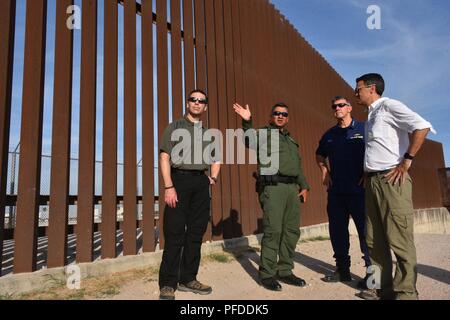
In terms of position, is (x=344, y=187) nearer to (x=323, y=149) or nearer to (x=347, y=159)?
(x=347, y=159)

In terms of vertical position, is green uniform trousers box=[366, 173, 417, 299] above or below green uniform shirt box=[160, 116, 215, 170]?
below

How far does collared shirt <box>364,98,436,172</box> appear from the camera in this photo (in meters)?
2.63

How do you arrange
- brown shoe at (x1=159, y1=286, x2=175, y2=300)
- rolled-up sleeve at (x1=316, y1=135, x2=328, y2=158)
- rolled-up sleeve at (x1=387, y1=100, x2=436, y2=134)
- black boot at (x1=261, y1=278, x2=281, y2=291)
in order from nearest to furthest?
1. rolled-up sleeve at (x1=387, y1=100, x2=436, y2=134)
2. brown shoe at (x1=159, y1=286, x2=175, y2=300)
3. black boot at (x1=261, y1=278, x2=281, y2=291)
4. rolled-up sleeve at (x1=316, y1=135, x2=328, y2=158)

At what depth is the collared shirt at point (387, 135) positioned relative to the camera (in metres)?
2.63

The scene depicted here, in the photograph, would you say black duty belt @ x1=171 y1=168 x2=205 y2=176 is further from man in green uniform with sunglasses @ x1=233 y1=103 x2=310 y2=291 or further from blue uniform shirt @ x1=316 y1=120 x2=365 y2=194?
blue uniform shirt @ x1=316 y1=120 x2=365 y2=194

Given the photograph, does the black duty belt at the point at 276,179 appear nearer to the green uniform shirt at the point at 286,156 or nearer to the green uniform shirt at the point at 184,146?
the green uniform shirt at the point at 286,156

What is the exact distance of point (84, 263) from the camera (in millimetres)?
3504

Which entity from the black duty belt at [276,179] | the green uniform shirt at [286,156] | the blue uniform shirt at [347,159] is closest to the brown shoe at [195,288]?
the black duty belt at [276,179]

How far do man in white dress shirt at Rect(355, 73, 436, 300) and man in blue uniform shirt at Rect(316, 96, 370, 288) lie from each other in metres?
0.65

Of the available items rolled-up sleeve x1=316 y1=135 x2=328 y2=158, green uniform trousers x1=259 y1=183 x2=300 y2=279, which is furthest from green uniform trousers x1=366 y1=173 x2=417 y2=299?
rolled-up sleeve x1=316 y1=135 x2=328 y2=158

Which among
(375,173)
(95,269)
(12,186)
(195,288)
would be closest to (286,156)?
(375,173)
